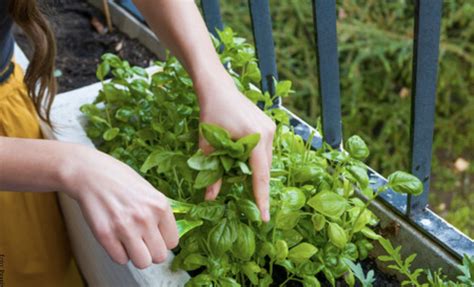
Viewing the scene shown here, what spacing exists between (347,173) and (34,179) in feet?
1.54

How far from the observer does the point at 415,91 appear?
40.9 inches

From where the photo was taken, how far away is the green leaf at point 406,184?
3.23 ft

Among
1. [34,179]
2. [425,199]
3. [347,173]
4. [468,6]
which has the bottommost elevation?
[468,6]

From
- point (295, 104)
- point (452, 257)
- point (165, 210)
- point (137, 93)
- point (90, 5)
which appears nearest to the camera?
point (165, 210)

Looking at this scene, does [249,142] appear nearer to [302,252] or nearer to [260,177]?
[260,177]

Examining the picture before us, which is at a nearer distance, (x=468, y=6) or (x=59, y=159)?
(x=59, y=159)

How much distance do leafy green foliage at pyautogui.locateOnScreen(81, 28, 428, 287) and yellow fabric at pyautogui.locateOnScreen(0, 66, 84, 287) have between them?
34 cm

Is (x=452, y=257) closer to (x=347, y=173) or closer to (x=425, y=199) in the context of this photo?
(x=425, y=199)

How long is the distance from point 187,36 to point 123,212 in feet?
1.21

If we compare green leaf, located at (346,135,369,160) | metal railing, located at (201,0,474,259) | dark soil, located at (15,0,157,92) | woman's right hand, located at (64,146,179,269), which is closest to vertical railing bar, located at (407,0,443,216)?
metal railing, located at (201,0,474,259)

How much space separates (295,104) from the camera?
101 inches

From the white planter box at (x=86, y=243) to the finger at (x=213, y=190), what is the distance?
0.55 ft

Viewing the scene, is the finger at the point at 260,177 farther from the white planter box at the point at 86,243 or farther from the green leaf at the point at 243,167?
the white planter box at the point at 86,243

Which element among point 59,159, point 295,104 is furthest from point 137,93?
point 295,104
